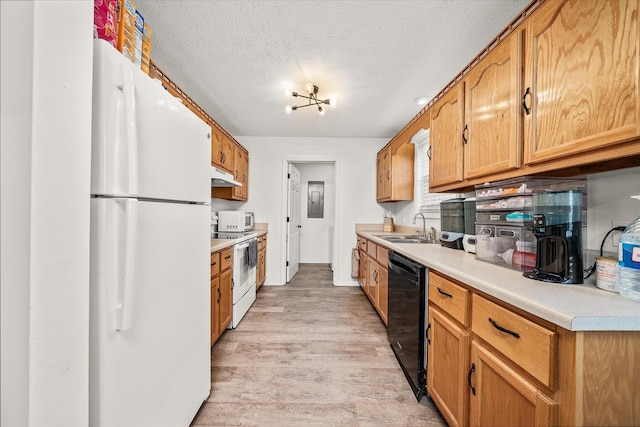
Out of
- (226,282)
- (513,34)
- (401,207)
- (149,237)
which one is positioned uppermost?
(513,34)

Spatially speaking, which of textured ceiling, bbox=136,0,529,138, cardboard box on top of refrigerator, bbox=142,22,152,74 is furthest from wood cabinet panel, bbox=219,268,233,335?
textured ceiling, bbox=136,0,529,138

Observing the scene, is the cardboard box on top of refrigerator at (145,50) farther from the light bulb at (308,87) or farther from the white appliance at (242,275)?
the white appliance at (242,275)

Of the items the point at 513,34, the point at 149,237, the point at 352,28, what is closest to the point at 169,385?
the point at 149,237

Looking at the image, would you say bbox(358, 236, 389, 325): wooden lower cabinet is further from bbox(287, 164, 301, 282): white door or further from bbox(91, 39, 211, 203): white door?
bbox(91, 39, 211, 203): white door

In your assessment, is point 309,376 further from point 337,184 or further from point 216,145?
point 337,184

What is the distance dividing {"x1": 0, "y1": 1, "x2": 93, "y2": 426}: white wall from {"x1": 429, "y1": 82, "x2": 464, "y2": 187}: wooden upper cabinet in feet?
6.25

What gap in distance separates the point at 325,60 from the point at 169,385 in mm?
2278

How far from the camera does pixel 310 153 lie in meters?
3.92

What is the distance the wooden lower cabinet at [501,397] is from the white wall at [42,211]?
4.60ft

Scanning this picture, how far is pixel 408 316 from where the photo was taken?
1.66 metres

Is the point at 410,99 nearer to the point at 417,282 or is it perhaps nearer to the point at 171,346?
the point at 417,282

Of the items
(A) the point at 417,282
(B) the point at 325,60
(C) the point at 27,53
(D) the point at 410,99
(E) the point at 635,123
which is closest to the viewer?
(C) the point at 27,53

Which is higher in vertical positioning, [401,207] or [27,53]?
[27,53]

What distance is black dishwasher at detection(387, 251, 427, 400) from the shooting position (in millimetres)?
1502
